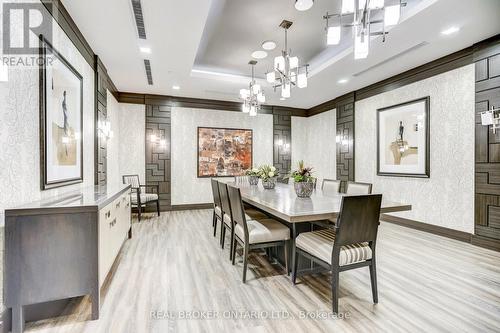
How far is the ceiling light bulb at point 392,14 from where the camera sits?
5.99ft

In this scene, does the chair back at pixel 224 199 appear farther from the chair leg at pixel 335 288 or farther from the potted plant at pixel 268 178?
the chair leg at pixel 335 288

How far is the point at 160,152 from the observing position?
590 cm

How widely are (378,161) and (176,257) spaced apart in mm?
4341

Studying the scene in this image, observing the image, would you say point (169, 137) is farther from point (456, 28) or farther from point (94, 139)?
point (456, 28)

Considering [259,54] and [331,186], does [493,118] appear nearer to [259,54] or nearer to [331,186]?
[331,186]

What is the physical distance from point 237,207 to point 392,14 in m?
2.10

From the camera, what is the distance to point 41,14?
2.13 metres

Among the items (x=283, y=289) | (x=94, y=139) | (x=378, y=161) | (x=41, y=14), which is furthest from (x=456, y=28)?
(x=94, y=139)

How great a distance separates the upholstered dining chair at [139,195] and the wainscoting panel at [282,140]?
3.36 metres

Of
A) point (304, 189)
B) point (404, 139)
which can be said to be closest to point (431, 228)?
point (404, 139)

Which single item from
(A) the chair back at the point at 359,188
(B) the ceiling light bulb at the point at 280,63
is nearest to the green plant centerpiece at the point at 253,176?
(A) the chair back at the point at 359,188

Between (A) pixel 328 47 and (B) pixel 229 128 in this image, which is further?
(B) pixel 229 128

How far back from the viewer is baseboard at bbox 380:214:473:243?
363 centimetres

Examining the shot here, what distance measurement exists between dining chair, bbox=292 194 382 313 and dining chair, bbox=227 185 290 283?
0.39 meters
